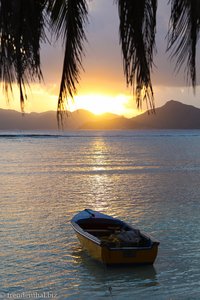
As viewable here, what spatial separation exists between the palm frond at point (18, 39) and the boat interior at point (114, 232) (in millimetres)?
10286

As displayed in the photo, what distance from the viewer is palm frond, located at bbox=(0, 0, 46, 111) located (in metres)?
2.02

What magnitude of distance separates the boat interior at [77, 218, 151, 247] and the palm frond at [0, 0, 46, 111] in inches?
405

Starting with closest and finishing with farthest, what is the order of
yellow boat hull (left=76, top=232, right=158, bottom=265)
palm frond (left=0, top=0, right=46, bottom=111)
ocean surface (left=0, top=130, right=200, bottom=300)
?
palm frond (left=0, top=0, right=46, bottom=111)
ocean surface (left=0, top=130, right=200, bottom=300)
yellow boat hull (left=76, top=232, right=158, bottom=265)

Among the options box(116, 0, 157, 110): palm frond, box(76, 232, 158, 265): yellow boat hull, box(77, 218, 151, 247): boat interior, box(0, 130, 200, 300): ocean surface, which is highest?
box(116, 0, 157, 110): palm frond

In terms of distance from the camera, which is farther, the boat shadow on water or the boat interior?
the boat interior

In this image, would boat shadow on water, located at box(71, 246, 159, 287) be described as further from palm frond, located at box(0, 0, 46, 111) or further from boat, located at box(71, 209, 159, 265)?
palm frond, located at box(0, 0, 46, 111)

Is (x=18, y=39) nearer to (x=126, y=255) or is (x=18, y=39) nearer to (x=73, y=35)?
(x=73, y=35)

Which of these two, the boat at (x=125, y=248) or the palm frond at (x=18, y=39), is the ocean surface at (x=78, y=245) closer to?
the boat at (x=125, y=248)

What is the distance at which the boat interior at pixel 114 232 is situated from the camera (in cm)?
1198

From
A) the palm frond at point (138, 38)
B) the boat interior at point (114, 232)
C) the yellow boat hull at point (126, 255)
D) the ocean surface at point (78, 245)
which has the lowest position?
the ocean surface at point (78, 245)

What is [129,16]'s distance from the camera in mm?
2123

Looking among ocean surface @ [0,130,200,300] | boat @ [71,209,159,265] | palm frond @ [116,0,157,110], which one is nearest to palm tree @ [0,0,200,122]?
palm frond @ [116,0,157,110]

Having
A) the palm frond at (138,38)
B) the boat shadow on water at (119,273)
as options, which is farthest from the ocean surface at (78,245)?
the palm frond at (138,38)

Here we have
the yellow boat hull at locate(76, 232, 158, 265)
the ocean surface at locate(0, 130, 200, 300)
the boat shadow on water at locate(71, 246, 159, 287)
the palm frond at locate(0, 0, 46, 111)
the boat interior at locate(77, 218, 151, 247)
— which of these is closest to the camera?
the palm frond at locate(0, 0, 46, 111)
